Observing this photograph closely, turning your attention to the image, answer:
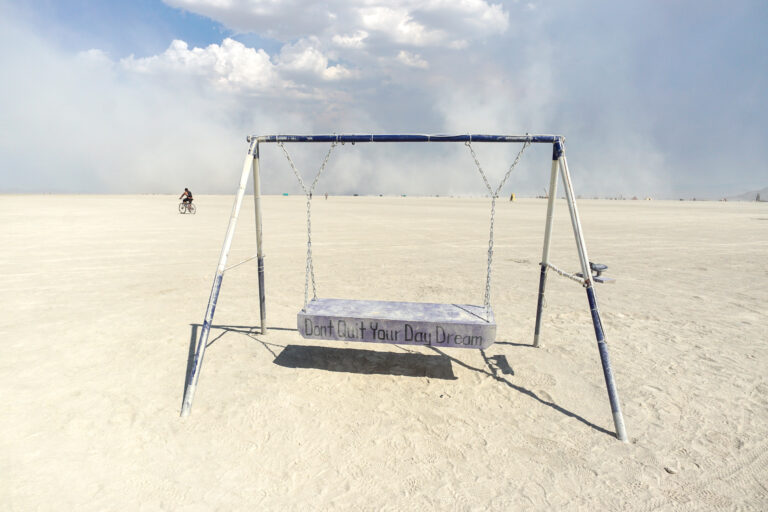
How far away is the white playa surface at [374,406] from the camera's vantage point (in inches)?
119

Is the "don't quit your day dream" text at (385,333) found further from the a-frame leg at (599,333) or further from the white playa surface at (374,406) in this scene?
the a-frame leg at (599,333)

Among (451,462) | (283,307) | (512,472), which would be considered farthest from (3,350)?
(512,472)

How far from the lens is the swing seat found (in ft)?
14.2

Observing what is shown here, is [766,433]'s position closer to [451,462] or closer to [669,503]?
[669,503]

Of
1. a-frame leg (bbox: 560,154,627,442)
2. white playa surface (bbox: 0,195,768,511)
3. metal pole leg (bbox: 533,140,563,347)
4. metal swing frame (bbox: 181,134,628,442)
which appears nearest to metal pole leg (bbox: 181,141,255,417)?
metal swing frame (bbox: 181,134,628,442)

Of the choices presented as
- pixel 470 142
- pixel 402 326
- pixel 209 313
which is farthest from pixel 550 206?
pixel 209 313

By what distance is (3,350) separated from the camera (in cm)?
521

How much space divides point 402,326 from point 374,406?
0.82 metres

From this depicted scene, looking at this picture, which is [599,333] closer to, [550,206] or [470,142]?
[550,206]

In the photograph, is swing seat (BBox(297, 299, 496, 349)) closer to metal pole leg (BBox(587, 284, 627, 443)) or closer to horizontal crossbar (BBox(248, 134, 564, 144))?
metal pole leg (BBox(587, 284, 627, 443))

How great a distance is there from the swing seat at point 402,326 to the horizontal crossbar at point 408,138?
193 cm

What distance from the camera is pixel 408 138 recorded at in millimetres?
4828

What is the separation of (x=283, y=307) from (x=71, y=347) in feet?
9.60

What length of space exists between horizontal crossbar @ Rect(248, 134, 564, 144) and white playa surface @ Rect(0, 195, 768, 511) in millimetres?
2603
